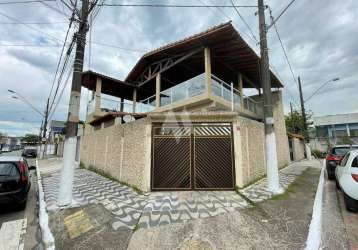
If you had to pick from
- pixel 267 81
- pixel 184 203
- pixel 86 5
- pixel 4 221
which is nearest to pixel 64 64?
pixel 86 5

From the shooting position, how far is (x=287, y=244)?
312 centimetres

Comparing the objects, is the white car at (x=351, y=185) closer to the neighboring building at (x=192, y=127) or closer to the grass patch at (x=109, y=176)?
the neighboring building at (x=192, y=127)

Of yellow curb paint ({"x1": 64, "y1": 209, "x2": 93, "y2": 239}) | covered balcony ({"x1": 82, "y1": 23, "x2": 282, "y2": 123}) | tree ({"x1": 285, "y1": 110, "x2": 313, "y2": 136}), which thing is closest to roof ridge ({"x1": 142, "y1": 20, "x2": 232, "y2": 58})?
covered balcony ({"x1": 82, "y1": 23, "x2": 282, "y2": 123})

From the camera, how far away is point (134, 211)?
182 inches

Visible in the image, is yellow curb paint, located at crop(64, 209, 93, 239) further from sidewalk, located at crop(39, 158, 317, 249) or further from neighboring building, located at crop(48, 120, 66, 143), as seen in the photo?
neighboring building, located at crop(48, 120, 66, 143)

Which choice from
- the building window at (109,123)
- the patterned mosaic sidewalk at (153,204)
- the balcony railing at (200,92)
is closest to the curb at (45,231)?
the patterned mosaic sidewalk at (153,204)

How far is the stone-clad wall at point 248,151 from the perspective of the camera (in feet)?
21.2

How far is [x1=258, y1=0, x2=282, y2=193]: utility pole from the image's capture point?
5891mm

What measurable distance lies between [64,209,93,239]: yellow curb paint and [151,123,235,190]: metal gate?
7.95 ft

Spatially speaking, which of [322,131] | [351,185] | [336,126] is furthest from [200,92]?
[322,131]

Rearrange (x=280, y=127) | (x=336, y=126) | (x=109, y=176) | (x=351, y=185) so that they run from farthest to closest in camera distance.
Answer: (x=336, y=126), (x=280, y=127), (x=109, y=176), (x=351, y=185)

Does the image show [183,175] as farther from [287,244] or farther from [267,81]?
[267,81]

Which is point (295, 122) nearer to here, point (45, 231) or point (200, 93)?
point (200, 93)

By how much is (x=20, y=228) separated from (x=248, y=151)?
23.0 feet
